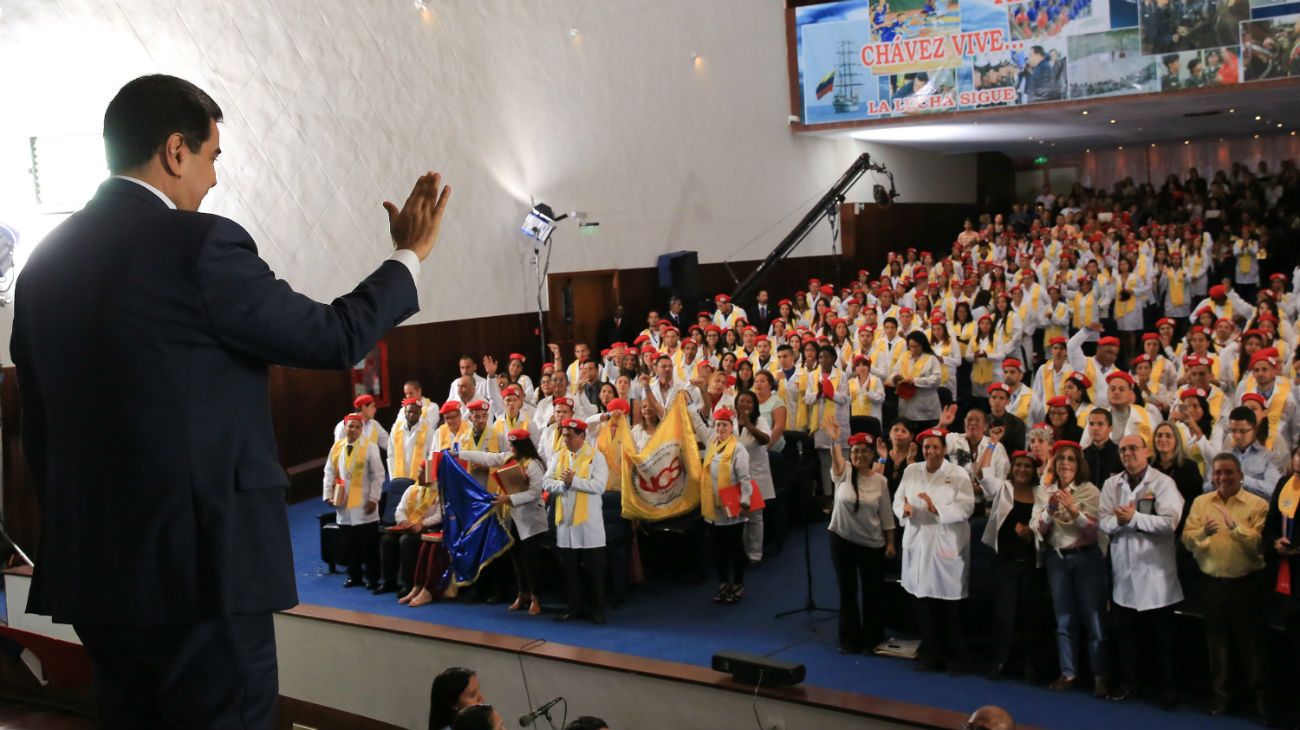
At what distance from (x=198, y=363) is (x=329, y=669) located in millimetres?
4903

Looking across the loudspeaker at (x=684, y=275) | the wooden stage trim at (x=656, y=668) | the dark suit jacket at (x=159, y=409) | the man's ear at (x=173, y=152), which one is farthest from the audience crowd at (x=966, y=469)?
the loudspeaker at (x=684, y=275)

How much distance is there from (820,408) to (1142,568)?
5.31 m

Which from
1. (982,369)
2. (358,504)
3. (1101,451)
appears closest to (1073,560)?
(1101,451)

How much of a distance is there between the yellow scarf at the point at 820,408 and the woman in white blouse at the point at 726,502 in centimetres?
270

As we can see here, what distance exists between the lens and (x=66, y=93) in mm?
10445

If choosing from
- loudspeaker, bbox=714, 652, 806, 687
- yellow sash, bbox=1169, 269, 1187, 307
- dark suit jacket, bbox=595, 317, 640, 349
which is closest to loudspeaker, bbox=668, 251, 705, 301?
dark suit jacket, bbox=595, 317, 640, 349

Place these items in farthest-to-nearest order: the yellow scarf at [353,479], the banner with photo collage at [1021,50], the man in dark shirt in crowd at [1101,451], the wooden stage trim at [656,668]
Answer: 1. the banner with photo collage at [1021,50]
2. the yellow scarf at [353,479]
3. the man in dark shirt in crowd at [1101,451]
4. the wooden stage trim at [656,668]

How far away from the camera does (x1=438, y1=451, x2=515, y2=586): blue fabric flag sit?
8641mm

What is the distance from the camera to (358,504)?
9.47 metres

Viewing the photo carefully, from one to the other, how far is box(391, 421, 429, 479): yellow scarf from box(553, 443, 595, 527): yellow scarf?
180 cm

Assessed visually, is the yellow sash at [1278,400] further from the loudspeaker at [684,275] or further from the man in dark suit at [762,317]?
the loudspeaker at [684,275]

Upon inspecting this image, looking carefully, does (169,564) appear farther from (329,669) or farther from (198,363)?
(329,669)

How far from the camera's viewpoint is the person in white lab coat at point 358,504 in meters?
9.46

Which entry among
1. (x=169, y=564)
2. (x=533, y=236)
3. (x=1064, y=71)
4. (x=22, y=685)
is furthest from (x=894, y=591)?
(x=1064, y=71)
